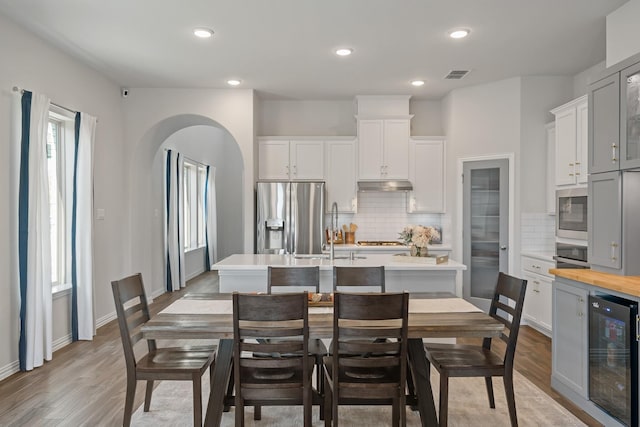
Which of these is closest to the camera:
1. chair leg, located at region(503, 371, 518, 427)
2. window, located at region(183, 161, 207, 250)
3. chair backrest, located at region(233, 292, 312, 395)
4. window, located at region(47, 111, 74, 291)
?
chair backrest, located at region(233, 292, 312, 395)

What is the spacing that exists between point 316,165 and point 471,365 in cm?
439

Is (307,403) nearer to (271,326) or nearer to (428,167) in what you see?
(271,326)

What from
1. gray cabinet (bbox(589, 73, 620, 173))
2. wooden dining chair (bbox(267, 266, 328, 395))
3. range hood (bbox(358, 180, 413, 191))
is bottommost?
wooden dining chair (bbox(267, 266, 328, 395))

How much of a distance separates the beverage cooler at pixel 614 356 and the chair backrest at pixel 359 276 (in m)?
1.40

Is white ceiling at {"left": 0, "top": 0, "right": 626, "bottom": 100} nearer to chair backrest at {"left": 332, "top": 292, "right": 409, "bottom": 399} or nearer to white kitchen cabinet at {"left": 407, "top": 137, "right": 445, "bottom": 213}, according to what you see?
white kitchen cabinet at {"left": 407, "top": 137, "right": 445, "bottom": 213}

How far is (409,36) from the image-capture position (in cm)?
446

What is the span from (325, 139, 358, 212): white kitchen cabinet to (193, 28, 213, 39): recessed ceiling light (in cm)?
277

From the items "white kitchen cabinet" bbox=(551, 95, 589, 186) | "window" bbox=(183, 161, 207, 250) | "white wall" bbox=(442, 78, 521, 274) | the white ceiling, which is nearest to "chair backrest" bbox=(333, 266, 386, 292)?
the white ceiling

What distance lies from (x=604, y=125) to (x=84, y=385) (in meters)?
4.37

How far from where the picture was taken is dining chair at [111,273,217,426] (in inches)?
108

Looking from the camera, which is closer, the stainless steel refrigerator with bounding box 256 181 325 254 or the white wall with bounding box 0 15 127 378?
the white wall with bounding box 0 15 127 378

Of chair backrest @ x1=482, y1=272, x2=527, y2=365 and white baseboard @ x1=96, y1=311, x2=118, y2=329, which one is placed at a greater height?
chair backrest @ x1=482, y1=272, x2=527, y2=365

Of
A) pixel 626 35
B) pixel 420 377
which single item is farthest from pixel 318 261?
pixel 626 35

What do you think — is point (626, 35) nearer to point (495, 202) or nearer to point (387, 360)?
point (495, 202)
